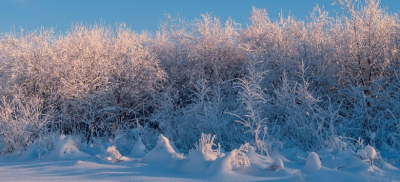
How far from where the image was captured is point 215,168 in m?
5.24

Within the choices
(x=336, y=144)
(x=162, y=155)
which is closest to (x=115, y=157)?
(x=162, y=155)

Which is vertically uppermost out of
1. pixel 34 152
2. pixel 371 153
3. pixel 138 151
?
pixel 34 152

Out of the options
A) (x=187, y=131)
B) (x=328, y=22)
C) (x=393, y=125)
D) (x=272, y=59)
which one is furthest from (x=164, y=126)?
(x=328, y=22)

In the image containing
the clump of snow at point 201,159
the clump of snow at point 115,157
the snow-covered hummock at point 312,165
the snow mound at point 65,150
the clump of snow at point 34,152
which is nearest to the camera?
the snow-covered hummock at point 312,165

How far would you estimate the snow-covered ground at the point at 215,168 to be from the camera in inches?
195

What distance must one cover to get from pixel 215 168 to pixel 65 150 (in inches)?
144

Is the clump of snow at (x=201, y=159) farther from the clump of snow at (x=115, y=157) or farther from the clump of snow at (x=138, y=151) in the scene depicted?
the clump of snow at (x=138, y=151)

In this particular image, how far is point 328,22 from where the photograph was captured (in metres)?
12.9

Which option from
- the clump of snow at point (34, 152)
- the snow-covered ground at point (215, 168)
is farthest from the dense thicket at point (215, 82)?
the snow-covered ground at point (215, 168)

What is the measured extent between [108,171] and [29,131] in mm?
4687

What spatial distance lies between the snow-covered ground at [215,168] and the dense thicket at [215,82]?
62.7 inches

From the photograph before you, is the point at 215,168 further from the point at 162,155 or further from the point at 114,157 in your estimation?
the point at 114,157

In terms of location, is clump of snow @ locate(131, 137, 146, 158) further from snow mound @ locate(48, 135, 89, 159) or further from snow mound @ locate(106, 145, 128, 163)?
snow mound @ locate(48, 135, 89, 159)

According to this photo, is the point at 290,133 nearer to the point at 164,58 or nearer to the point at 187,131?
→ the point at 187,131
